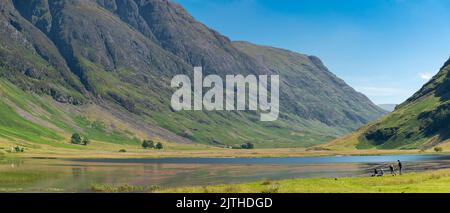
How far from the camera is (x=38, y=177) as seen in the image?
105062 mm
